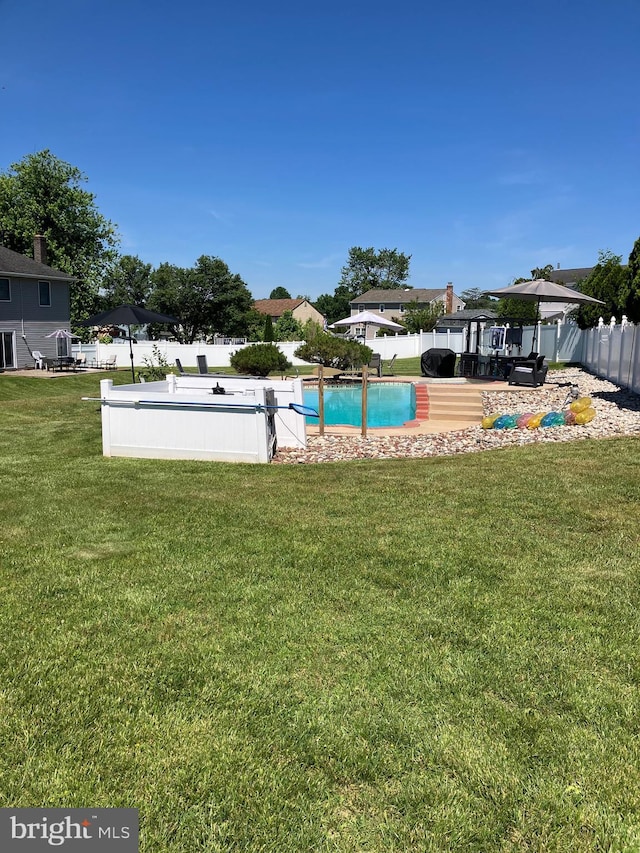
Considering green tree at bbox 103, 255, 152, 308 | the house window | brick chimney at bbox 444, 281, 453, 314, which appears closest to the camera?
the house window

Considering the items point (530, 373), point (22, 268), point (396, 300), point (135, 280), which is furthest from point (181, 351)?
point (135, 280)

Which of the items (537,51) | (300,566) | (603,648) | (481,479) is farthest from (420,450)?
(537,51)

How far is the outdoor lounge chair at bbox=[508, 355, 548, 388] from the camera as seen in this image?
16234 millimetres

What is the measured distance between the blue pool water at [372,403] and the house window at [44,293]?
58.3ft

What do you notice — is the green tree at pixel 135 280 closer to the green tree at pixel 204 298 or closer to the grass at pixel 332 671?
the green tree at pixel 204 298

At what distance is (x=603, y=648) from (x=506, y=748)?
1.07 m

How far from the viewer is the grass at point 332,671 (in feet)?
6.88

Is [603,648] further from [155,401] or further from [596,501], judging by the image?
[155,401]

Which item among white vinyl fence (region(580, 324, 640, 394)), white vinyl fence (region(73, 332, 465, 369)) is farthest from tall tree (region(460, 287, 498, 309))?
white vinyl fence (region(580, 324, 640, 394))

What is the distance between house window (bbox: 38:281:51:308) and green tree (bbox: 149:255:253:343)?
20635 millimetres

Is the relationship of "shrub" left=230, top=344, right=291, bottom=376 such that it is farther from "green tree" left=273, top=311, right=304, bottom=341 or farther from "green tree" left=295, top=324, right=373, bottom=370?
"green tree" left=273, top=311, right=304, bottom=341

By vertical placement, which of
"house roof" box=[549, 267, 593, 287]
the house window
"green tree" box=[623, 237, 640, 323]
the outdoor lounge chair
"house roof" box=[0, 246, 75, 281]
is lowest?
the outdoor lounge chair

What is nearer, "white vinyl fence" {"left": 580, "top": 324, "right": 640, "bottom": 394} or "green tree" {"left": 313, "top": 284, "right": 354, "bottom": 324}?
"white vinyl fence" {"left": 580, "top": 324, "right": 640, "bottom": 394}

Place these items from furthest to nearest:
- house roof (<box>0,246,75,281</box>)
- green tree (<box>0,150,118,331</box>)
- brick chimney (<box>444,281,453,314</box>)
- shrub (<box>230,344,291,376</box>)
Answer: brick chimney (<box>444,281,453,314</box>), green tree (<box>0,150,118,331</box>), house roof (<box>0,246,75,281</box>), shrub (<box>230,344,291,376</box>)
